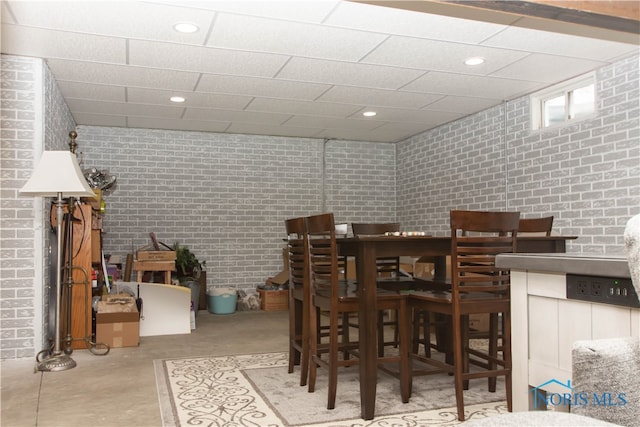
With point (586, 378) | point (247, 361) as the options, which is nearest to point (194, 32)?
point (247, 361)

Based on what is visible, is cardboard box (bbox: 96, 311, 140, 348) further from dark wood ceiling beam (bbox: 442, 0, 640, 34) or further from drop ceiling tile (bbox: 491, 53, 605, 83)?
drop ceiling tile (bbox: 491, 53, 605, 83)

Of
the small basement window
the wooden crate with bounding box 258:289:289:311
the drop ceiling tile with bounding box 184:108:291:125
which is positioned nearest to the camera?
the small basement window

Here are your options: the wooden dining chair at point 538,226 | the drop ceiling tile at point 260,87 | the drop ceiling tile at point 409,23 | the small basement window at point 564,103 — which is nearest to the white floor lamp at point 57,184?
the drop ceiling tile at point 260,87

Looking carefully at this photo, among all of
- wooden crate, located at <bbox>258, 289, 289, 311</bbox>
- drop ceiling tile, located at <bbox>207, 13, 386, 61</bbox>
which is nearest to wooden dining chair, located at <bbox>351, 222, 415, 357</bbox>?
drop ceiling tile, located at <bbox>207, 13, 386, 61</bbox>

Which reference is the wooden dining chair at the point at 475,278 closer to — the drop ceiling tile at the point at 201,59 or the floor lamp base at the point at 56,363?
the drop ceiling tile at the point at 201,59

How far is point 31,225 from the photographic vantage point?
418cm

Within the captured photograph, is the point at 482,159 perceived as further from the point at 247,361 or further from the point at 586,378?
the point at 586,378

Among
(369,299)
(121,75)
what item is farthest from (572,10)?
(121,75)

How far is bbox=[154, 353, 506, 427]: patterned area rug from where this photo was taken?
106 inches

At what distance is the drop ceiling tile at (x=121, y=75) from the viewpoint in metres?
4.42

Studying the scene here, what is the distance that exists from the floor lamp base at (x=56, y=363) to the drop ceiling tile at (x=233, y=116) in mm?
3088

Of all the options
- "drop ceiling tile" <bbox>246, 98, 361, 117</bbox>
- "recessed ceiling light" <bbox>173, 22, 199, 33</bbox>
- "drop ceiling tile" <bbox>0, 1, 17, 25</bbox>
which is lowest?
"drop ceiling tile" <bbox>246, 98, 361, 117</bbox>

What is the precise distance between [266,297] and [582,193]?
3.96 m

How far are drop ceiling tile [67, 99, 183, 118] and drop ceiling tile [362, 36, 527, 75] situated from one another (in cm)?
268
